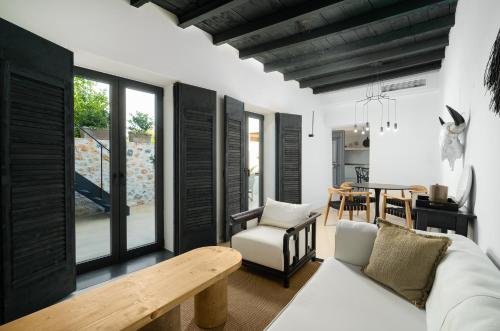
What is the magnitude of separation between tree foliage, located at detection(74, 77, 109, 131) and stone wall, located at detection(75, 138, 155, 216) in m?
0.18

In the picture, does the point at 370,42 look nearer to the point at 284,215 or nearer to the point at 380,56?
the point at 380,56

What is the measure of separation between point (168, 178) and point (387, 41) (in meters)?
3.31

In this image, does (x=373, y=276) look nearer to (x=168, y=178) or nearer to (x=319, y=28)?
(x=168, y=178)

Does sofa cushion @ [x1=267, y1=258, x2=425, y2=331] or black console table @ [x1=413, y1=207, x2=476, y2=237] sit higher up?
black console table @ [x1=413, y1=207, x2=476, y2=237]

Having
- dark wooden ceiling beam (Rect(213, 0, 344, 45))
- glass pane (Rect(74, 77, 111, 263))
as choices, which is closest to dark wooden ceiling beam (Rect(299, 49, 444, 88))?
dark wooden ceiling beam (Rect(213, 0, 344, 45))

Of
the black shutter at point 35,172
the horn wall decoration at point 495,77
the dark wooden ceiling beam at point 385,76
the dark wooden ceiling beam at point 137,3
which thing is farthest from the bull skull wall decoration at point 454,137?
the black shutter at point 35,172

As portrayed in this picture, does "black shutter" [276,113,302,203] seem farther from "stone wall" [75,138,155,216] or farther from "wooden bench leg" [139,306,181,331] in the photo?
"wooden bench leg" [139,306,181,331]

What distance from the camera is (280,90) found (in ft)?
15.1

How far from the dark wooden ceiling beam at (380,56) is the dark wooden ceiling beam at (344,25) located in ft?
2.94

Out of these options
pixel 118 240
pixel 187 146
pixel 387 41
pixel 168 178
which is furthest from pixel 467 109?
pixel 118 240

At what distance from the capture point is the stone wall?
2498 millimetres

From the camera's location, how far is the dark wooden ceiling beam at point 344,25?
2.43 m

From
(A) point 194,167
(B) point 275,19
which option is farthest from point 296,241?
(B) point 275,19

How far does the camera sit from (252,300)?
2.09 metres
